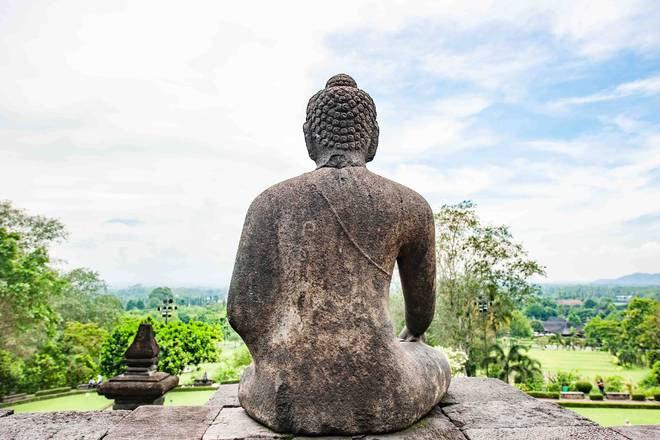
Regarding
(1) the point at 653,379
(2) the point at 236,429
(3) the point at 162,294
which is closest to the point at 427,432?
(2) the point at 236,429

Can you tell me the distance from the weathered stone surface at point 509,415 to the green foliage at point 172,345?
2414 cm

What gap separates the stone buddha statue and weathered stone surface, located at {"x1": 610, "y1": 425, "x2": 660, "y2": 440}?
4.00 feet

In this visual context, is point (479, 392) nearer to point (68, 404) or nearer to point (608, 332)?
point (68, 404)

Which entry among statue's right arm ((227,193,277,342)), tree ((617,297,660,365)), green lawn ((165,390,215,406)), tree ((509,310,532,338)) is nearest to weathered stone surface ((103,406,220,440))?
statue's right arm ((227,193,277,342))

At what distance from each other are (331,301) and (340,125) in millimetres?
1145

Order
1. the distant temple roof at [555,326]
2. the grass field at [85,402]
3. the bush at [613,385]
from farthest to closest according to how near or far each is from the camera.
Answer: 1. the distant temple roof at [555,326]
2. the bush at [613,385]
3. the grass field at [85,402]

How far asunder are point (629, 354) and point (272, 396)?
4632cm

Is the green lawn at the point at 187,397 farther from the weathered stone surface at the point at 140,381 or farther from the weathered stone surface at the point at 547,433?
the weathered stone surface at the point at 547,433

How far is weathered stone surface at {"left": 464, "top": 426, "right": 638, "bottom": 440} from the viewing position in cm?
267

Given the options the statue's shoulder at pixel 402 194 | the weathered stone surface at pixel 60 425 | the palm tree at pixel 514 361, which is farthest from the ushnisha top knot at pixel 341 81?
the palm tree at pixel 514 361

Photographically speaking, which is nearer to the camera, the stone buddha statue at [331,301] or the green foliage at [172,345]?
the stone buddha statue at [331,301]

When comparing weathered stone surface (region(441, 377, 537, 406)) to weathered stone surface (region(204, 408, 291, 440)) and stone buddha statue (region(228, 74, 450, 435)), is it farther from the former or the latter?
weathered stone surface (region(204, 408, 291, 440))

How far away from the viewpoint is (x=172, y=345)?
27.4 m

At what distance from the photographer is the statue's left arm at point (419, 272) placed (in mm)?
2943
